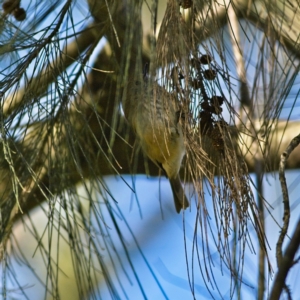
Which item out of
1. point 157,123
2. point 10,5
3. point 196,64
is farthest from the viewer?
point 10,5

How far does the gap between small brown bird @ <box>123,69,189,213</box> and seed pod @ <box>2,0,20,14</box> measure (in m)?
0.33

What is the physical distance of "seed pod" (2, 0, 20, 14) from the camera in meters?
1.49

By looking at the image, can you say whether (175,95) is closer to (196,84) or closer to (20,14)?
(196,84)

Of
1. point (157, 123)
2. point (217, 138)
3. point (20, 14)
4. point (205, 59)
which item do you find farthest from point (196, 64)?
point (20, 14)

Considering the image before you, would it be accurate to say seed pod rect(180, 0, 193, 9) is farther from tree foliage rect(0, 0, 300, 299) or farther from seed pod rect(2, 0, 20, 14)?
seed pod rect(2, 0, 20, 14)

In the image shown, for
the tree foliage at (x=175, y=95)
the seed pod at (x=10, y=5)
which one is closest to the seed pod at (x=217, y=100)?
the tree foliage at (x=175, y=95)

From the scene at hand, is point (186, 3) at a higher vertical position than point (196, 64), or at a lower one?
higher

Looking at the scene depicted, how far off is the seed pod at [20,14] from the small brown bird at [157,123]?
0.32 metres

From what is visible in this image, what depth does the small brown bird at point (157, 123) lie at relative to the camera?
116 centimetres

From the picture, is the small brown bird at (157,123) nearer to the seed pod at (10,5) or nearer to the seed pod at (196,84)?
the seed pod at (196,84)

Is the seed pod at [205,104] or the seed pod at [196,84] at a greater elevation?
the seed pod at [196,84]

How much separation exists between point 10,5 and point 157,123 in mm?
510

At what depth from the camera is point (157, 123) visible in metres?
1.38

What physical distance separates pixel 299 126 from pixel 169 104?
0.88m
